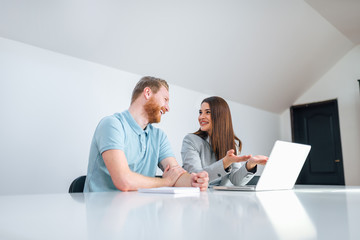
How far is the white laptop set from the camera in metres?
1.24

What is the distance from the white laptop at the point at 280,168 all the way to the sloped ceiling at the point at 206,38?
206 centimetres

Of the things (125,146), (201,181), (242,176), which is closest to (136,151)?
(125,146)

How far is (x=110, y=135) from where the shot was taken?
4.80ft

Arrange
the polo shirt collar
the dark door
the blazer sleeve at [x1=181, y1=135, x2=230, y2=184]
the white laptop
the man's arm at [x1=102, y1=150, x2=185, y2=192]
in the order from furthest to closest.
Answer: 1. the dark door
2. the blazer sleeve at [x1=181, y1=135, x2=230, y2=184]
3. the polo shirt collar
4. the man's arm at [x1=102, y1=150, x2=185, y2=192]
5. the white laptop

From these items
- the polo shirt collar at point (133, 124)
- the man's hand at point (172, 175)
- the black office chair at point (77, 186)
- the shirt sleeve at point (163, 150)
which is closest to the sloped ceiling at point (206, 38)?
the polo shirt collar at point (133, 124)

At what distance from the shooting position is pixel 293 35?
14.4ft

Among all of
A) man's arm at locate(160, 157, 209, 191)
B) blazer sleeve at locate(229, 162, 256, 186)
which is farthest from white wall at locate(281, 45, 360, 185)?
man's arm at locate(160, 157, 209, 191)

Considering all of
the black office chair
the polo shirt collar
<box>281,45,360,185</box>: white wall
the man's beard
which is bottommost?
the black office chair

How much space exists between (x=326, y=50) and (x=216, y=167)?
4.25 meters

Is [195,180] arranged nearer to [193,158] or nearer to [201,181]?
[201,181]

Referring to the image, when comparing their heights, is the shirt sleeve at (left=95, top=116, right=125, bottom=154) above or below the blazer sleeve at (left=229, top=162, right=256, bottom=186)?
above

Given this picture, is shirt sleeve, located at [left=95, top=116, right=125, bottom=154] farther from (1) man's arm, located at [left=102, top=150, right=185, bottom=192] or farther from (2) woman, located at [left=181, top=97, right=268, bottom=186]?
(2) woman, located at [left=181, top=97, right=268, bottom=186]

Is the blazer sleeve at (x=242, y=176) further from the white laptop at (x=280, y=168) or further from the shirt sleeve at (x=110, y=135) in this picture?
the shirt sleeve at (x=110, y=135)

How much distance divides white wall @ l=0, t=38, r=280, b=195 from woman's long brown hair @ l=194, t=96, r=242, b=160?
4.21 feet
